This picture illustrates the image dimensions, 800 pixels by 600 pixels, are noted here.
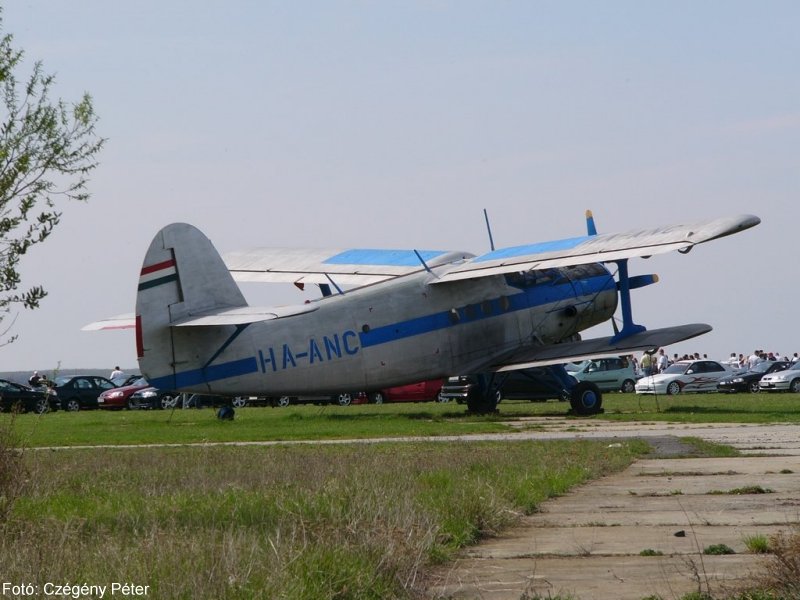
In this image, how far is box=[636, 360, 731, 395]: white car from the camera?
171ft

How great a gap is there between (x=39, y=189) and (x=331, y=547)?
21.8 ft

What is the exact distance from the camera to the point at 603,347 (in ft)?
100

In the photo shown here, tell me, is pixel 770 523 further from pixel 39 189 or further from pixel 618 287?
pixel 618 287

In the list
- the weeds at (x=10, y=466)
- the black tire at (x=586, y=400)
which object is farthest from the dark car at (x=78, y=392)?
the weeds at (x=10, y=466)

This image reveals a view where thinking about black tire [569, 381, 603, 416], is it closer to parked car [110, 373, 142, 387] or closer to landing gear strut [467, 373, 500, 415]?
landing gear strut [467, 373, 500, 415]

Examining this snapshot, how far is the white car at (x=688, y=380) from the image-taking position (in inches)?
2047

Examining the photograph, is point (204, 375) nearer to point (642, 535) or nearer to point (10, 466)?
point (10, 466)

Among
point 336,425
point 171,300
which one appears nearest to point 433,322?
point 336,425

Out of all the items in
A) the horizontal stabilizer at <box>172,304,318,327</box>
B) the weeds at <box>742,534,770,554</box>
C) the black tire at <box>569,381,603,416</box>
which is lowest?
the weeds at <box>742,534,770,554</box>

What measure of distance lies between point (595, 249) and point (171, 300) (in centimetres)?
924

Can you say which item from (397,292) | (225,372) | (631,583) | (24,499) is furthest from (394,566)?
(397,292)

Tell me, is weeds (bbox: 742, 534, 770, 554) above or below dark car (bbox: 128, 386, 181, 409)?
below

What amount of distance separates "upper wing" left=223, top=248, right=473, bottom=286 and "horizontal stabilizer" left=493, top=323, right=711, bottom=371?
120 inches

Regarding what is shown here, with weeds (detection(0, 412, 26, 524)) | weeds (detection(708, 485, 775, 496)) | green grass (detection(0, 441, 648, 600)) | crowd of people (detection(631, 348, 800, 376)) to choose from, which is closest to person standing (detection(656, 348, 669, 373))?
crowd of people (detection(631, 348, 800, 376))
